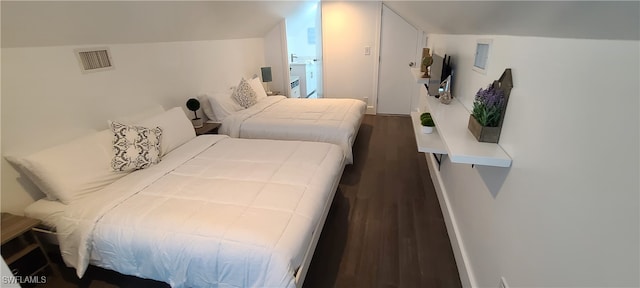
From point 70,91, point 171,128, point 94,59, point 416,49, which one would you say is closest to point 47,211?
point 70,91

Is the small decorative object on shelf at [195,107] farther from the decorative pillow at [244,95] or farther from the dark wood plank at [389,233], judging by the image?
the dark wood plank at [389,233]

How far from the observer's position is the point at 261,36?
4871mm

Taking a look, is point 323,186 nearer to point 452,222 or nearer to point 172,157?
point 452,222

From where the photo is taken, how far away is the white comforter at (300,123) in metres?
2.85

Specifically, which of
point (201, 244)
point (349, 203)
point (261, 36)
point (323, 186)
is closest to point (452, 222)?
point (349, 203)

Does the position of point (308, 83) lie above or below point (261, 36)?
below

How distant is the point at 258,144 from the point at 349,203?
0.99 metres

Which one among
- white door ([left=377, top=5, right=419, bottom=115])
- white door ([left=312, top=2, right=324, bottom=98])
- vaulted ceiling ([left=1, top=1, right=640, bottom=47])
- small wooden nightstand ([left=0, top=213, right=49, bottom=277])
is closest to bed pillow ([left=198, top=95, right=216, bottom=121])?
vaulted ceiling ([left=1, top=1, right=640, bottom=47])

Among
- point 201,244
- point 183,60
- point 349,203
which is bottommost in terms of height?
point 349,203

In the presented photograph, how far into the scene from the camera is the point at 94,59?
6.97ft

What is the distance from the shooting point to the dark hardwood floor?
5.65ft

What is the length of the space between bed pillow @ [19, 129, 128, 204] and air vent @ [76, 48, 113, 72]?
556 millimetres

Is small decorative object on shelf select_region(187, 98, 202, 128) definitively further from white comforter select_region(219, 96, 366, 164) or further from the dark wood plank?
the dark wood plank

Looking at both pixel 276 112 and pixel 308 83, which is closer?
pixel 276 112
